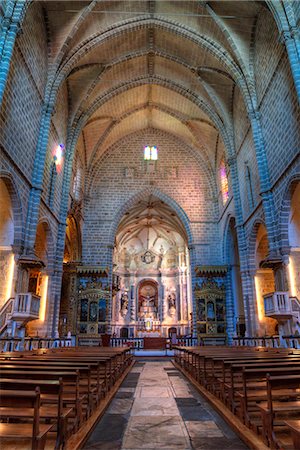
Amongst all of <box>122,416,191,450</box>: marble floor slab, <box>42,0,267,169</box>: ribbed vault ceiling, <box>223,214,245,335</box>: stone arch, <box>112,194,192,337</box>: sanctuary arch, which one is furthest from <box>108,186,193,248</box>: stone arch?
<box>122,416,191,450</box>: marble floor slab

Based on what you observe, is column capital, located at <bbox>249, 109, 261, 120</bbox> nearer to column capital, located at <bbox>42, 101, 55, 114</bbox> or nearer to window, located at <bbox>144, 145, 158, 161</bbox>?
column capital, located at <bbox>42, 101, 55, 114</bbox>

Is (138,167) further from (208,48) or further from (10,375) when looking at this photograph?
(10,375)

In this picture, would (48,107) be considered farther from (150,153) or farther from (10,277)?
(150,153)

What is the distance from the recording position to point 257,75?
612 inches

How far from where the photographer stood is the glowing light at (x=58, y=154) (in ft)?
57.3

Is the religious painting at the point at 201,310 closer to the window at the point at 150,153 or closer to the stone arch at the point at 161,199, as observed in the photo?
A: the stone arch at the point at 161,199

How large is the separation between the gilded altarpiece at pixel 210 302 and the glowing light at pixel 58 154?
11.9 meters

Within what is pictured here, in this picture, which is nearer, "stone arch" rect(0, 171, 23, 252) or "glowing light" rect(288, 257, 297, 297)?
"stone arch" rect(0, 171, 23, 252)

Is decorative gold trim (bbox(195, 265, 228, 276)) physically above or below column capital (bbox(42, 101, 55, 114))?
below

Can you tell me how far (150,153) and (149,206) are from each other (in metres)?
4.87

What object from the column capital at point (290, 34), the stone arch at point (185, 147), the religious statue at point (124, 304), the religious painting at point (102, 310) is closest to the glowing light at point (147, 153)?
the stone arch at point (185, 147)

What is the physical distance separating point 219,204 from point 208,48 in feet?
37.3

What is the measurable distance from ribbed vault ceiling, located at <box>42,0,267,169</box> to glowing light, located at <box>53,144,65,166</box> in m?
2.27

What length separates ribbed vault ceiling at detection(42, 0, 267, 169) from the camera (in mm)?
15477
